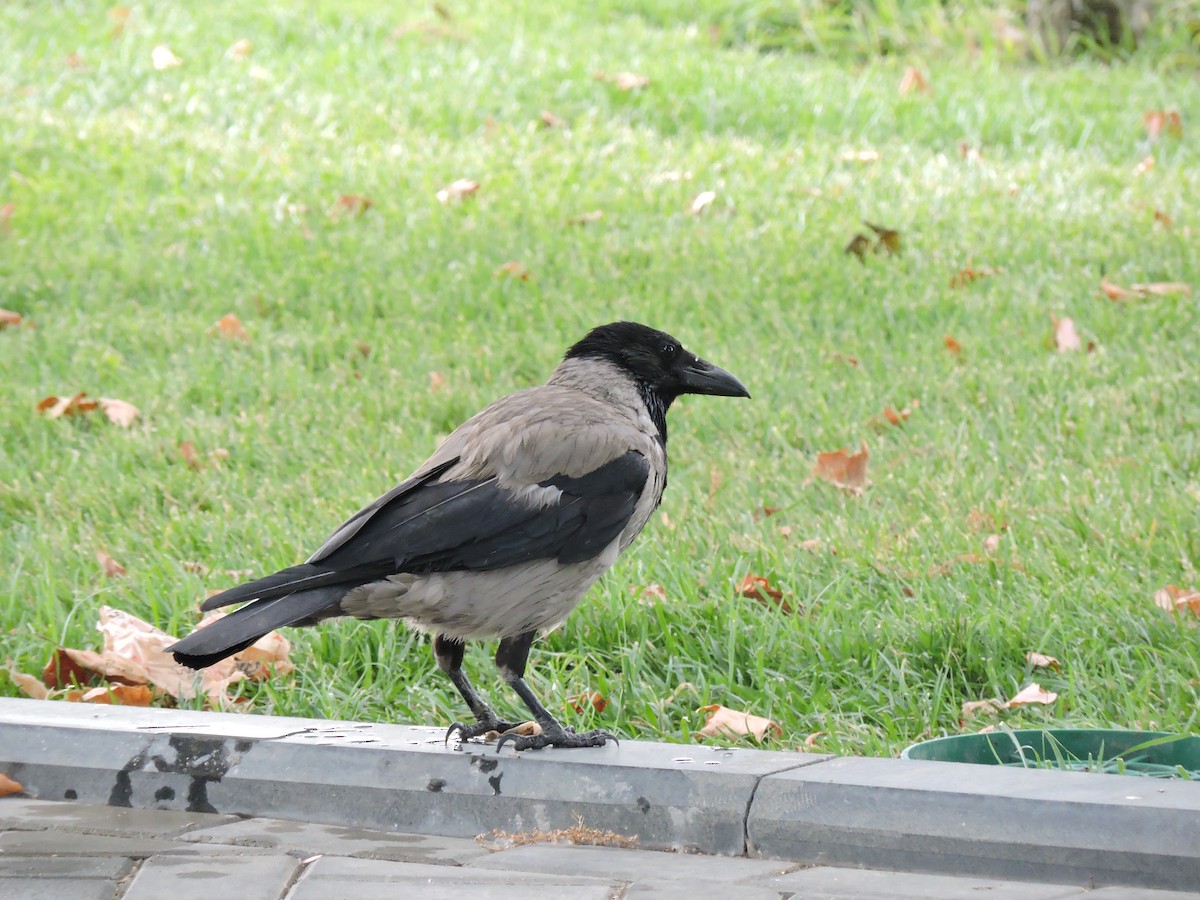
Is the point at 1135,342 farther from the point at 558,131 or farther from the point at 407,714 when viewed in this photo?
the point at 558,131

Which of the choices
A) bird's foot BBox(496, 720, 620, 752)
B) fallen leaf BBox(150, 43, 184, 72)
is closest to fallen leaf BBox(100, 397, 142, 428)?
bird's foot BBox(496, 720, 620, 752)

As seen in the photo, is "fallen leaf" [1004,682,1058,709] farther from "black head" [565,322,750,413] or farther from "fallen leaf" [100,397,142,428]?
"fallen leaf" [100,397,142,428]

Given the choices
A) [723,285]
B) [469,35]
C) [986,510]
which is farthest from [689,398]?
[469,35]

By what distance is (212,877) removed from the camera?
111 inches

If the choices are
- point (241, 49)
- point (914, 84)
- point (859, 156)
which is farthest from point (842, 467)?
point (241, 49)

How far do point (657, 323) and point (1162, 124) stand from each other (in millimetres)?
4887

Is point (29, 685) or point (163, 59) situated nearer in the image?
point (29, 685)

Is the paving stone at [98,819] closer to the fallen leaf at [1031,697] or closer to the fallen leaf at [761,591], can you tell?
the fallen leaf at [761,591]

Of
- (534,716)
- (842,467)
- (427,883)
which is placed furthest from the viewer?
(842,467)

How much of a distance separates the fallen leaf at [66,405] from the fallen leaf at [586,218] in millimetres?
3025

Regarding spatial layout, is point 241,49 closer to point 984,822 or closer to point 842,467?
point 842,467

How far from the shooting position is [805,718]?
3.76 meters

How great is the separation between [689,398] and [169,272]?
2.92 m

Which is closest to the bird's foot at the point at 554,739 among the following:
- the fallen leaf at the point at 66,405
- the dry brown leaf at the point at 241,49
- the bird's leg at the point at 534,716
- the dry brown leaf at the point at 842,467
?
the bird's leg at the point at 534,716
